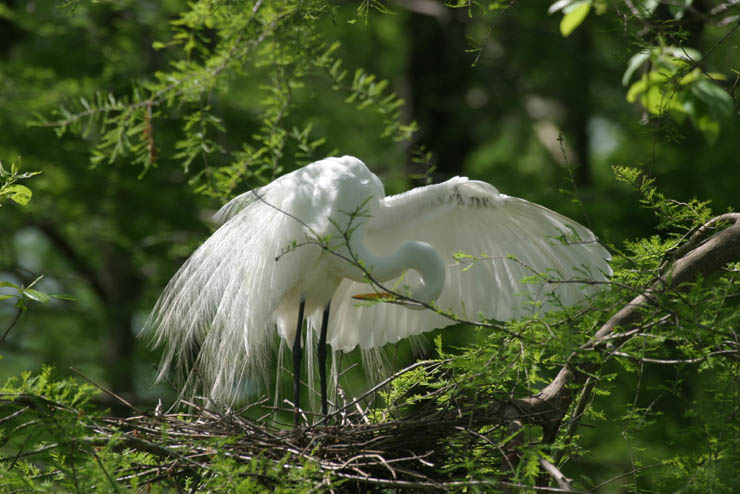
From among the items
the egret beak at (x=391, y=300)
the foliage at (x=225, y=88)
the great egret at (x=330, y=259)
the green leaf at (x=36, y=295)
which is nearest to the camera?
the egret beak at (x=391, y=300)

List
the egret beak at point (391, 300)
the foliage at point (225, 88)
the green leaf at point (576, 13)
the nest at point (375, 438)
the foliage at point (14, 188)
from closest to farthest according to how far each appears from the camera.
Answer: the green leaf at point (576, 13) → the egret beak at point (391, 300) → the foliage at point (14, 188) → the nest at point (375, 438) → the foliage at point (225, 88)

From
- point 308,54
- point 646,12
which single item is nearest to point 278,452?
point 646,12

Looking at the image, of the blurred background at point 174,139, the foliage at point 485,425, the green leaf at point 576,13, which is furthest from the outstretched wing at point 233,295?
the blurred background at point 174,139

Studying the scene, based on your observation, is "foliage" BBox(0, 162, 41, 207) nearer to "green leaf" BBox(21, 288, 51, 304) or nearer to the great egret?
"green leaf" BBox(21, 288, 51, 304)

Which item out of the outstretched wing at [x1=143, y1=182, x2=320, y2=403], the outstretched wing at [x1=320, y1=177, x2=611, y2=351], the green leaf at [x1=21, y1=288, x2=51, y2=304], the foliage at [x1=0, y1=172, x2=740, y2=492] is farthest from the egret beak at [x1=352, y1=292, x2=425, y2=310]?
the green leaf at [x1=21, y1=288, x2=51, y2=304]

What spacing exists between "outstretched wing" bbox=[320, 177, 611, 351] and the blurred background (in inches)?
106

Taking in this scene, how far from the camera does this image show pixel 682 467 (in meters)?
2.81

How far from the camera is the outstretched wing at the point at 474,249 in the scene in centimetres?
384

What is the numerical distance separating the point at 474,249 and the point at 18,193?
7.49 feet

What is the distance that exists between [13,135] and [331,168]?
5547 mm

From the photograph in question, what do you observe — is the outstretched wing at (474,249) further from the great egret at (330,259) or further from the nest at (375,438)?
the nest at (375,438)

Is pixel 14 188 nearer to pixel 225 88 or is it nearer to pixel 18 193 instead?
pixel 18 193

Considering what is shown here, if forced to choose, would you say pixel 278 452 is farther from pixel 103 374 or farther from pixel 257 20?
pixel 103 374

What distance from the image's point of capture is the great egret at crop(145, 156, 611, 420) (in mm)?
3789
